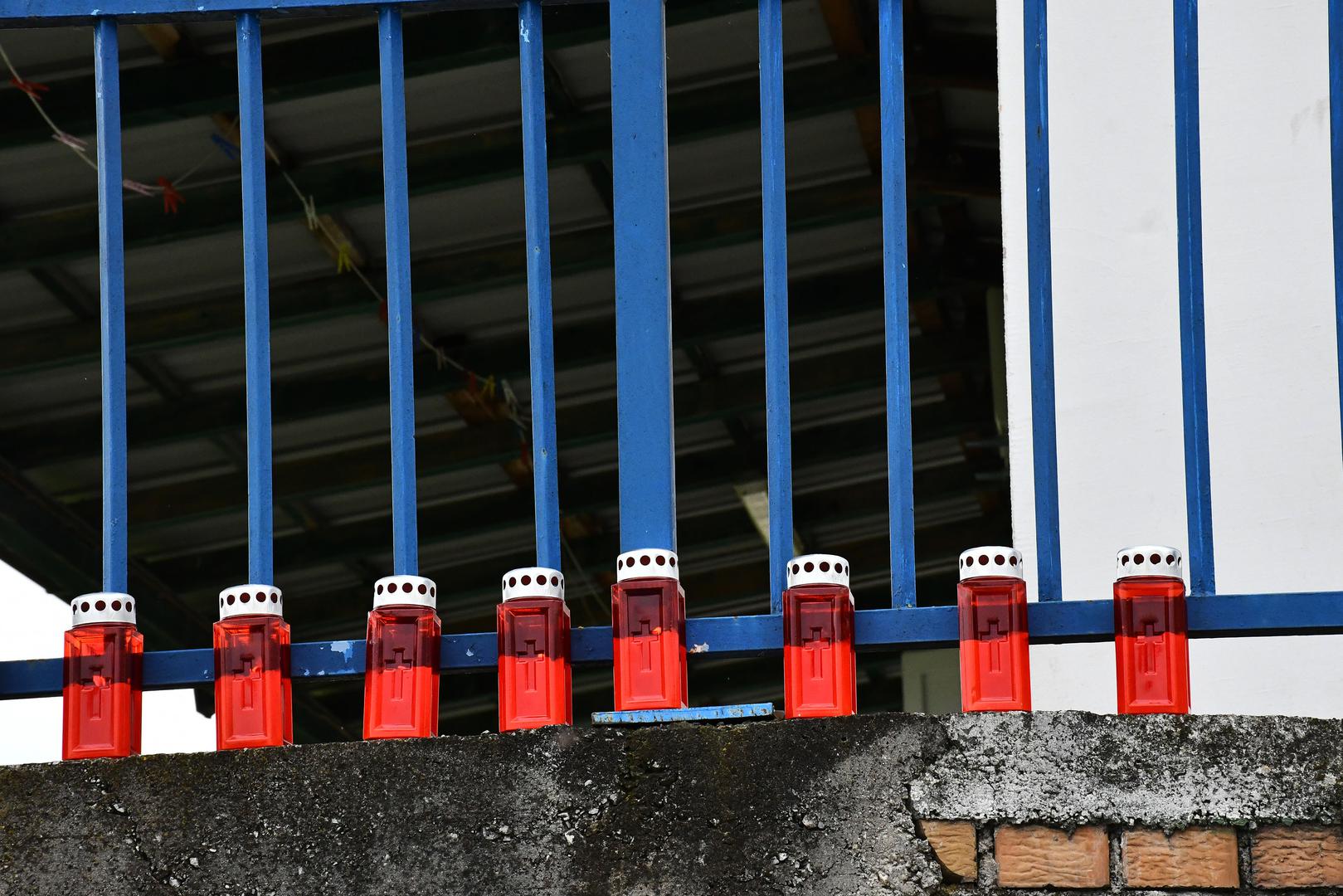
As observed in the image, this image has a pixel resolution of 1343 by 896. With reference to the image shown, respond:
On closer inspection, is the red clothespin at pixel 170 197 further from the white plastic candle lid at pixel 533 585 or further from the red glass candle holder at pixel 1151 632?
the red glass candle holder at pixel 1151 632

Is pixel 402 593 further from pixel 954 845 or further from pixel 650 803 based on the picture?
pixel 954 845

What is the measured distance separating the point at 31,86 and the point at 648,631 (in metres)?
4.51

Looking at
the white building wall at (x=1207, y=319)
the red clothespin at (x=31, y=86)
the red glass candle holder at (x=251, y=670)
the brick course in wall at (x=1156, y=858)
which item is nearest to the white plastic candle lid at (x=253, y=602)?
the red glass candle holder at (x=251, y=670)

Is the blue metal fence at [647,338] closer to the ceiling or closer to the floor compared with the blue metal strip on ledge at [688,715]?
closer to the ceiling

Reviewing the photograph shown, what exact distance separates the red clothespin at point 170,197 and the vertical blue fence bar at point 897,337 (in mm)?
4638

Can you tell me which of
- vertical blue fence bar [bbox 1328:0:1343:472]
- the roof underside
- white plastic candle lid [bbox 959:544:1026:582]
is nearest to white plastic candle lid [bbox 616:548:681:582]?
white plastic candle lid [bbox 959:544:1026:582]

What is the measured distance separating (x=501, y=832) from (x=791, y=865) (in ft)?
1.20

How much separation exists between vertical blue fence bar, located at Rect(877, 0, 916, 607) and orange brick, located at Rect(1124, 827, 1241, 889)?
16.5 inches

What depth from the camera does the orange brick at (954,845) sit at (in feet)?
7.17

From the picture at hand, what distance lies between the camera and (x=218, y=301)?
24.7ft

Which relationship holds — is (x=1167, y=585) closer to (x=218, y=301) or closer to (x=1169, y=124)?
(x=1169, y=124)

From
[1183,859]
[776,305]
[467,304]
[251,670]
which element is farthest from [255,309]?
[467,304]

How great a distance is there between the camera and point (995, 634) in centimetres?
231

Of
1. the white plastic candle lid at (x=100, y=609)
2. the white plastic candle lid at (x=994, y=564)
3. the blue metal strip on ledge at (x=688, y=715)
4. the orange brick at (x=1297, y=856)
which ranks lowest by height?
the orange brick at (x=1297, y=856)
